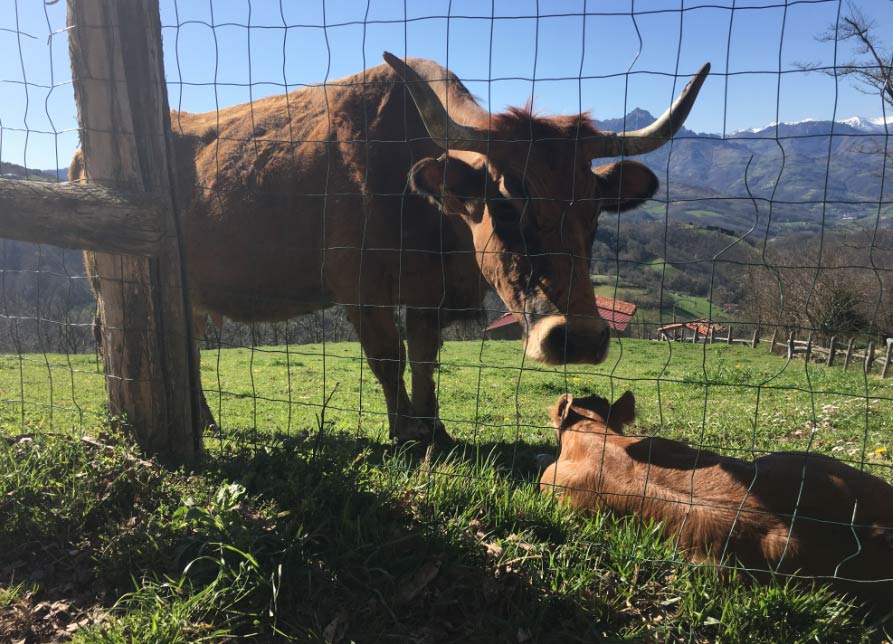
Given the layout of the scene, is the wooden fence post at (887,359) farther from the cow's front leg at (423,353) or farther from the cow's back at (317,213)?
the cow's back at (317,213)

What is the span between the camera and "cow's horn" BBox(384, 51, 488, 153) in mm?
3176

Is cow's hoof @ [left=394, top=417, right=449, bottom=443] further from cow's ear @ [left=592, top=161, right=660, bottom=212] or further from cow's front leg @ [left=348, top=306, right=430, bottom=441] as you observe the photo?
cow's ear @ [left=592, top=161, right=660, bottom=212]

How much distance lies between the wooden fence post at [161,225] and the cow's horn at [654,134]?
2401mm

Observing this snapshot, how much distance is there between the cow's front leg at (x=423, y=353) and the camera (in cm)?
491

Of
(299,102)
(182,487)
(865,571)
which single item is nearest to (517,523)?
(865,571)

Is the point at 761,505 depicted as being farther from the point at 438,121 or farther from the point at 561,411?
the point at 438,121

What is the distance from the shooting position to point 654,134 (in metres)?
3.51

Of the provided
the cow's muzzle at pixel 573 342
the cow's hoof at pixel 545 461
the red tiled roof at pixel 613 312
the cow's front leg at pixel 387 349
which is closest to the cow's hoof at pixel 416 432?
the cow's front leg at pixel 387 349

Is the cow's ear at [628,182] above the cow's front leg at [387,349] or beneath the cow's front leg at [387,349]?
above

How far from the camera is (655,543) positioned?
258 centimetres

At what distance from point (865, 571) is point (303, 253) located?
13.4ft

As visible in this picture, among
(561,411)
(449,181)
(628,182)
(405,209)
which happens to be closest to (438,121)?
(449,181)

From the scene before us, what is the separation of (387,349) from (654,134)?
2359 millimetres

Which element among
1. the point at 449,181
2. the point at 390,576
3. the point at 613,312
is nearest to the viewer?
the point at 390,576
